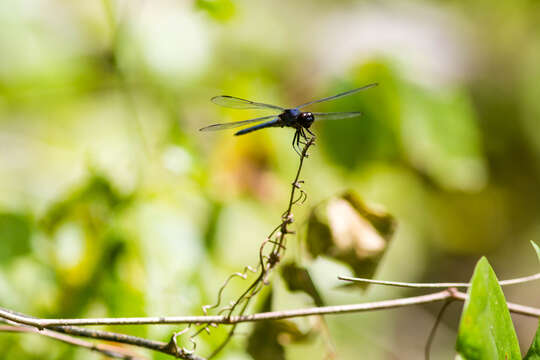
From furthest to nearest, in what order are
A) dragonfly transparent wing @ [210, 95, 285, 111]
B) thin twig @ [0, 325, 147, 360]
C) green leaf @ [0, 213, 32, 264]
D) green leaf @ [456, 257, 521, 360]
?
green leaf @ [0, 213, 32, 264] < dragonfly transparent wing @ [210, 95, 285, 111] < thin twig @ [0, 325, 147, 360] < green leaf @ [456, 257, 521, 360]

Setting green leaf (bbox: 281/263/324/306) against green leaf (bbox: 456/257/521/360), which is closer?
green leaf (bbox: 456/257/521/360)

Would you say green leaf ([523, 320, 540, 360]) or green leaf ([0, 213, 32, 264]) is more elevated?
green leaf ([0, 213, 32, 264])

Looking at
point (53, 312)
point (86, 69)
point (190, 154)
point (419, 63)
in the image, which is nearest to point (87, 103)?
point (86, 69)

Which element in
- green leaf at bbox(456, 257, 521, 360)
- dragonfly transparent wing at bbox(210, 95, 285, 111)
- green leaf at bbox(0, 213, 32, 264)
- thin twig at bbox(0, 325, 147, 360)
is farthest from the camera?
green leaf at bbox(0, 213, 32, 264)

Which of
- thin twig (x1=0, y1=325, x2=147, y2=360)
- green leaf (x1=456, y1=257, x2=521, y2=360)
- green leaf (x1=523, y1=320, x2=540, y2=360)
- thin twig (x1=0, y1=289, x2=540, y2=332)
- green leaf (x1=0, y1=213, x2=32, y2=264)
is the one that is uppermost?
green leaf (x1=0, y1=213, x2=32, y2=264)

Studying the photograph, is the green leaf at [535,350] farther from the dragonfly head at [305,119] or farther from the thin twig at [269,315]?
the dragonfly head at [305,119]

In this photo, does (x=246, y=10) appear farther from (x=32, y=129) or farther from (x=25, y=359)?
(x=25, y=359)

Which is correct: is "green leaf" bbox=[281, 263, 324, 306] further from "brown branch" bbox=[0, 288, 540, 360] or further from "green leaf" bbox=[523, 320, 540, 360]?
"green leaf" bbox=[523, 320, 540, 360]

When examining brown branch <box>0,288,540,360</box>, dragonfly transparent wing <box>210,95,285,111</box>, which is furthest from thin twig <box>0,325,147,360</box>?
dragonfly transparent wing <box>210,95,285,111</box>
